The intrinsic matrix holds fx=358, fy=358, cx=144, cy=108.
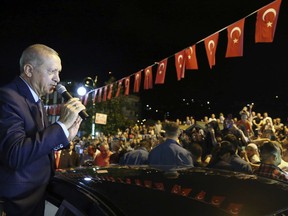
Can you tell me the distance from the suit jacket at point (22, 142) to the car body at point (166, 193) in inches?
8.8

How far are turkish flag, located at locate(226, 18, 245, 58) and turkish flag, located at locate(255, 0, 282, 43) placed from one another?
2.32 ft

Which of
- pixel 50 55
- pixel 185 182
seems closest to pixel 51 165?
pixel 50 55

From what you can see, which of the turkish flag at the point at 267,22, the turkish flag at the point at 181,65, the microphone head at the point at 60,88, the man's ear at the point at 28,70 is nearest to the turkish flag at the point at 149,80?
the turkish flag at the point at 181,65

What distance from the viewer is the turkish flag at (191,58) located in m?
11.4

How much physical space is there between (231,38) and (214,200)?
8196mm

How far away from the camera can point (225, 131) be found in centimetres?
1129

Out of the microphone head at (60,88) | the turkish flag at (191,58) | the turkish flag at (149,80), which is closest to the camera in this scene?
the microphone head at (60,88)

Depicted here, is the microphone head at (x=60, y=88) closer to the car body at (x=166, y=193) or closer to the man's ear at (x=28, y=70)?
the man's ear at (x=28, y=70)

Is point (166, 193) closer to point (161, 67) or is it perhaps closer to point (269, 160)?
point (269, 160)

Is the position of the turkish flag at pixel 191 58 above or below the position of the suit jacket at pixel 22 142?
above

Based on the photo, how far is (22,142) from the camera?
1.91 meters

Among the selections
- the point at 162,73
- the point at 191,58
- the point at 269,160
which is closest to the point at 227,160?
the point at 269,160

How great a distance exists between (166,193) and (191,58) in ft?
33.2

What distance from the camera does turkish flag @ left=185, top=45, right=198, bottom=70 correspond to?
37.5 ft
